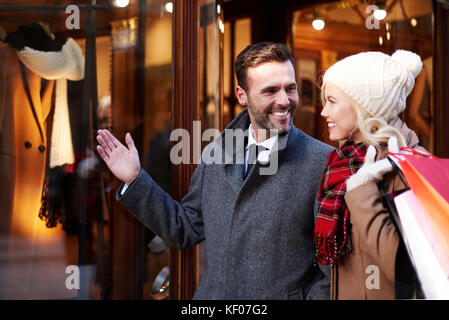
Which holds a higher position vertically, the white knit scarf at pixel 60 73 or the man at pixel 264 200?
the white knit scarf at pixel 60 73

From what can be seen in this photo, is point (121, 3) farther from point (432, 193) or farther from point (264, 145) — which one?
point (432, 193)

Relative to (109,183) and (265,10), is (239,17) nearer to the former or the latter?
(265,10)

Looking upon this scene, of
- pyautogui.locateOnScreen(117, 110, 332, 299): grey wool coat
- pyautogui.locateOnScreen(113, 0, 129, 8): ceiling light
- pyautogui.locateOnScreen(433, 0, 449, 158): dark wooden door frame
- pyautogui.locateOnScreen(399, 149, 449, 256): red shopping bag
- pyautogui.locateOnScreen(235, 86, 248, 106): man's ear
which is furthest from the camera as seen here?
pyautogui.locateOnScreen(113, 0, 129, 8): ceiling light

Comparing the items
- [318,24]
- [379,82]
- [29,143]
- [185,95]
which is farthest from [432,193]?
[29,143]

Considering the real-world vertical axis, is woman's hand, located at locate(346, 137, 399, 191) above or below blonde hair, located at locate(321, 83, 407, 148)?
below

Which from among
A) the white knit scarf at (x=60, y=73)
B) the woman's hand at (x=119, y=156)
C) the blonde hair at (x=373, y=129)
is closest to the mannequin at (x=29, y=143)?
the white knit scarf at (x=60, y=73)

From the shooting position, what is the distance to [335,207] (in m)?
1.65

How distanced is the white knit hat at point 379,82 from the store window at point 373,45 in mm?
168

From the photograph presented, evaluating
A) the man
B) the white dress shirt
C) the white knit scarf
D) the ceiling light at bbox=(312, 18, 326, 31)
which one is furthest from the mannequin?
the ceiling light at bbox=(312, 18, 326, 31)

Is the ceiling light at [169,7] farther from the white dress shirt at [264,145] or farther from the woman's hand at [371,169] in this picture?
the woman's hand at [371,169]

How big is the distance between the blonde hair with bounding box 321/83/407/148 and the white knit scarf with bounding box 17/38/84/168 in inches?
49.2

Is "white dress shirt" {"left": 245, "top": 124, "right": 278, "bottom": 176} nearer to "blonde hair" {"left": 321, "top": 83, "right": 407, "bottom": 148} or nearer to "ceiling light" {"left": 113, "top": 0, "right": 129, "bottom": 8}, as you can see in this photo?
"blonde hair" {"left": 321, "top": 83, "right": 407, "bottom": 148}

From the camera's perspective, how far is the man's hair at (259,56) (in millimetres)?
1873

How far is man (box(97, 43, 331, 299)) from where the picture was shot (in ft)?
6.00
